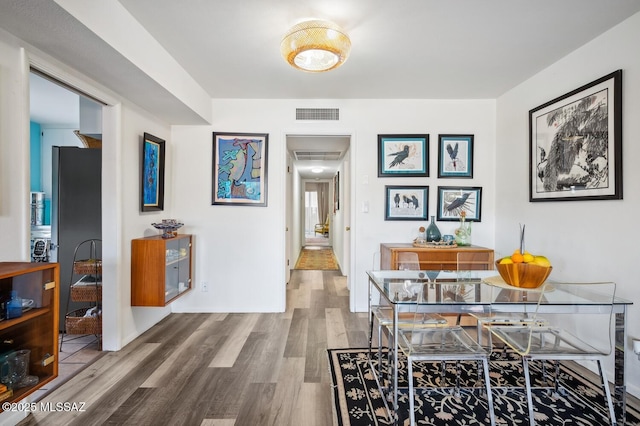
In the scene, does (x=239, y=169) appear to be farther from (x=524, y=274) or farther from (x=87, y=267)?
(x=524, y=274)

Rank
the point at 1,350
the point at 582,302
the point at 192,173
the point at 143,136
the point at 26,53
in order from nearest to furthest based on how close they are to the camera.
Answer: the point at 1,350 → the point at 582,302 → the point at 26,53 → the point at 143,136 → the point at 192,173

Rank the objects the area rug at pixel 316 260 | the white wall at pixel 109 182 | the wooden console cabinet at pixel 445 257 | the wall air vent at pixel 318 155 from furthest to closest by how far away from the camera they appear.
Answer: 1. the area rug at pixel 316 260
2. the wall air vent at pixel 318 155
3. the wooden console cabinet at pixel 445 257
4. the white wall at pixel 109 182

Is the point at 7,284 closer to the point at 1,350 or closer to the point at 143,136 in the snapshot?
the point at 1,350

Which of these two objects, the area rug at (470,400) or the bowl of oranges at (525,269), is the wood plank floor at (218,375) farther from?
the bowl of oranges at (525,269)

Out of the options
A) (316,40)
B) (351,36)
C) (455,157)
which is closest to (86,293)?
(316,40)

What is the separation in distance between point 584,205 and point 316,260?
555cm

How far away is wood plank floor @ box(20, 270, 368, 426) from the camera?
1800 millimetres

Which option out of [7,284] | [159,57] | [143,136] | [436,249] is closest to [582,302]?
[436,249]

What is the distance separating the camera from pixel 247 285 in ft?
11.9

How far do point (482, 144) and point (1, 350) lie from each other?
436cm

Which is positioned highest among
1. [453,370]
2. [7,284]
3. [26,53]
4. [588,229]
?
[26,53]

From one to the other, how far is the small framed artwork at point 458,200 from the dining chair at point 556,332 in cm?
149

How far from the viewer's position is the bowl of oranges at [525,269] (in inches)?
70.4

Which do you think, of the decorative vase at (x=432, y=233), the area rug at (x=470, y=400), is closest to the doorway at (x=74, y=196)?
the area rug at (x=470, y=400)
